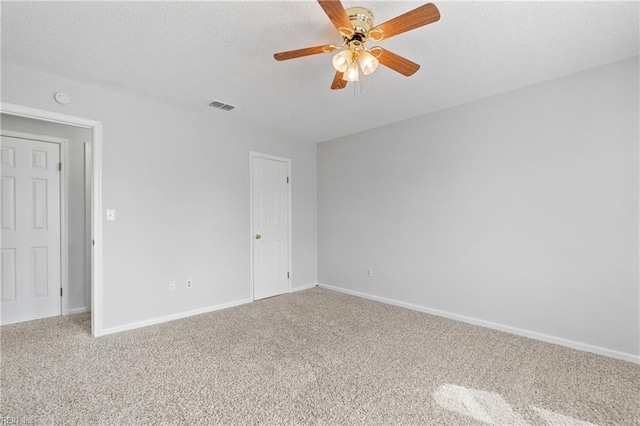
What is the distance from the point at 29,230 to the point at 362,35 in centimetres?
404

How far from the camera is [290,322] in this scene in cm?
329

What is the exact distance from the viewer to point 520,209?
2.94 meters

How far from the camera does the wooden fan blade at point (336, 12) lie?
1.50 m

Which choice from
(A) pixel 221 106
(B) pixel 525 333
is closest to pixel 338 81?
(A) pixel 221 106

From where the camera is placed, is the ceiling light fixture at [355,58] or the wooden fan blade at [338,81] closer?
the ceiling light fixture at [355,58]

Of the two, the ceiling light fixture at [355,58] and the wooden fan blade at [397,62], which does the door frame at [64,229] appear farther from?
the wooden fan blade at [397,62]

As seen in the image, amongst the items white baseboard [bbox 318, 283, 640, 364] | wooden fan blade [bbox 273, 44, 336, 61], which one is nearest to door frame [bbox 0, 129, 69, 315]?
wooden fan blade [bbox 273, 44, 336, 61]

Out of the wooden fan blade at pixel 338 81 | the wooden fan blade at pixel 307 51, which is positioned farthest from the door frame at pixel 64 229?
the wooden fan blade at pixel 338 81

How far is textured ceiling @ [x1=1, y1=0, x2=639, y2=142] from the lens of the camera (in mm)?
1854

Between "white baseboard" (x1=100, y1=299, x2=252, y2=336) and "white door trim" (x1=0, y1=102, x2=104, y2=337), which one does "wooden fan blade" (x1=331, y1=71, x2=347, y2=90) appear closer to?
"white door trim" (x1=0, y1=102, x2=104, y2=337)

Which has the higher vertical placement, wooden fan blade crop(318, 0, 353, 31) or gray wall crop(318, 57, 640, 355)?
wooden fan blade crop(318, 0, 353, 31)

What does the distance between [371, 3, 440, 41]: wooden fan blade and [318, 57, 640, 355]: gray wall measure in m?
1.90

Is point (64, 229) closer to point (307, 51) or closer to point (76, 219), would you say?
point (76, 219)

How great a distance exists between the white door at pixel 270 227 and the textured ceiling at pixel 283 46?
1317 mm
